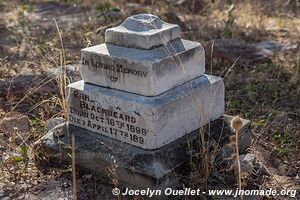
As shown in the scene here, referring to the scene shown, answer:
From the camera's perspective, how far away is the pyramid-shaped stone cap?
11.3ft

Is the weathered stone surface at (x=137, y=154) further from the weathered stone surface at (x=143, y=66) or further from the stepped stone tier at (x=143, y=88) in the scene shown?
the weathered stone surface at (x=143, y=66)

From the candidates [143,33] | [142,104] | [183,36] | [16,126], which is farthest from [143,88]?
[183,36]

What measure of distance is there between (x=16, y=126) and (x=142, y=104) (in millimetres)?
1416

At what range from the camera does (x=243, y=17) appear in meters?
7.77

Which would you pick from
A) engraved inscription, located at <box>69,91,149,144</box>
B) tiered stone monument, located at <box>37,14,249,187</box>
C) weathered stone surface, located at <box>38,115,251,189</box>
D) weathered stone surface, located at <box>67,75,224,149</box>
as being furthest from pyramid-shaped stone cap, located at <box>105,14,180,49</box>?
weathered stone surface, located at <box>38,115,251,189</box>

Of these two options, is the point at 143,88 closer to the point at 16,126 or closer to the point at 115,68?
the point at 115,68

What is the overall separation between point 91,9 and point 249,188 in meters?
5.98

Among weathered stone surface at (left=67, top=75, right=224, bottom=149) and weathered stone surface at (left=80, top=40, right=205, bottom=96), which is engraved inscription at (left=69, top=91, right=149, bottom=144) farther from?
weathered stone surface at (left=80, top=40, right=205, bottom=96)

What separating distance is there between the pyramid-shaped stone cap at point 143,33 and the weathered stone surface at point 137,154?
70 centimetres

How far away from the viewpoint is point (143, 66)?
3328 mm

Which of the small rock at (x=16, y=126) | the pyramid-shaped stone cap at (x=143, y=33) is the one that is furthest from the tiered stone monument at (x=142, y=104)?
the small rock at (x=16, y=126)

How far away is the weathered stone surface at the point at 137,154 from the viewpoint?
3.24 metres

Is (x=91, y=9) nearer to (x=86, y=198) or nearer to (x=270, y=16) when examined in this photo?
(x=270, y=16)

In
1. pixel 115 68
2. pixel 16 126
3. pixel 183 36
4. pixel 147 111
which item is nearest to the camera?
pixel 147 111
